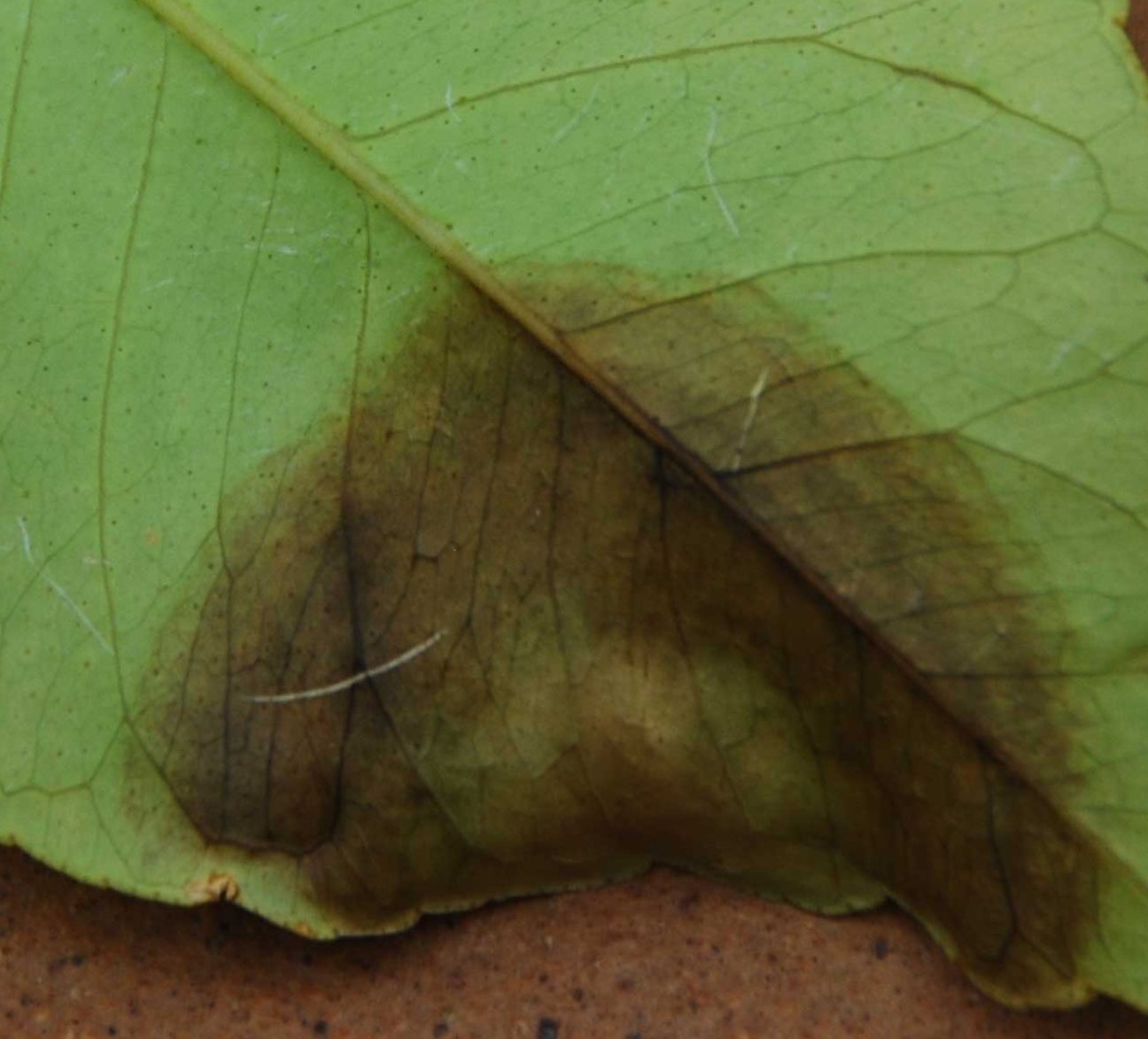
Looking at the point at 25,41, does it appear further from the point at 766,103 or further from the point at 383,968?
the point at 383,968

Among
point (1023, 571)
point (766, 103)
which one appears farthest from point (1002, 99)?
point (1023, 571)

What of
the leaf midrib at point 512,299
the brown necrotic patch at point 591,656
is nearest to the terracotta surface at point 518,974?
the brown necrotic patch at point 591,656

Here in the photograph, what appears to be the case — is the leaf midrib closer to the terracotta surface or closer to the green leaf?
the green leaf

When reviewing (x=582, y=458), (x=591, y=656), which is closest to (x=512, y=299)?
(x=582, y=458)

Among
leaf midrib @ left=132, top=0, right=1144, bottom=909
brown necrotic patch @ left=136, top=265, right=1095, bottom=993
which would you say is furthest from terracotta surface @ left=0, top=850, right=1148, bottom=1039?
leaf midrib @ left=132, top=0, right=1144, bottom=909

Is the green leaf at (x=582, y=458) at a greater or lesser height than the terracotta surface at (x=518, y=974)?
greater

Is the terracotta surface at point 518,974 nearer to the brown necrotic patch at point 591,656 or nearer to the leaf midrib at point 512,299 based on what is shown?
the brown necrotic patch at point 591,656

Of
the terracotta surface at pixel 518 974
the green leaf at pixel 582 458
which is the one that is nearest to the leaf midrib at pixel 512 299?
the green leaf at pixel 582 458

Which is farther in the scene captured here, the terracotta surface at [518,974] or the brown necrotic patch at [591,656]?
the terracotta surface at [518,974]
